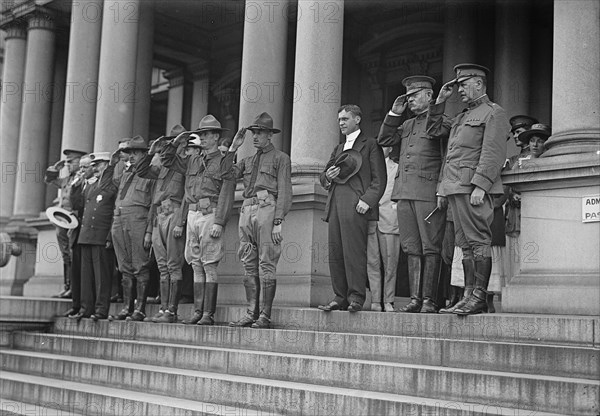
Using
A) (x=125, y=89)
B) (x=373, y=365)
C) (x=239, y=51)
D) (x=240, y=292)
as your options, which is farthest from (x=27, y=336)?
(x=239, y=51)

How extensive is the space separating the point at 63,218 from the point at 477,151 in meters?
6.03

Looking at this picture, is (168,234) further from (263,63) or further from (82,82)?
(82,82)

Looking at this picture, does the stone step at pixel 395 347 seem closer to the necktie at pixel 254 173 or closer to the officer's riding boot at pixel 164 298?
the officer's riding boot at pixel 164 298

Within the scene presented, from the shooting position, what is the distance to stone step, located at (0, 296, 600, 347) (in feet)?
20.3

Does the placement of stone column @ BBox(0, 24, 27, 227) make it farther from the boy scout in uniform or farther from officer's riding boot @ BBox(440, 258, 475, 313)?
officer's riding boot @ BBox(440, 258, 475, 313)

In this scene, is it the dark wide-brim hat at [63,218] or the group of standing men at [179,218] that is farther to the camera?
the dark wide-brim hat at [63,218]

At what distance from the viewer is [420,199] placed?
24.7ft

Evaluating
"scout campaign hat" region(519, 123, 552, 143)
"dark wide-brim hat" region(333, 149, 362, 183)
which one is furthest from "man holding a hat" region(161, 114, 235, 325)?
"scout campaign hat" region(519, 123, 552, 143)

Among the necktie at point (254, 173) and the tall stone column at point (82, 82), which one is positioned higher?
the tall stone column at point (82, 82)

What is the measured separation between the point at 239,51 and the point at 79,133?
5338 mm

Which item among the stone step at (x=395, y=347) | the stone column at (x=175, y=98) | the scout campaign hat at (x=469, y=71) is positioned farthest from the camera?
the stone column at (x=175, y=98)

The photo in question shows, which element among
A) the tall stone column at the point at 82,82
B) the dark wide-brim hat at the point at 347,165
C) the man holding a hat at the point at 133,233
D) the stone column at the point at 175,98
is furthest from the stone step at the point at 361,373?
the stone column at the point at 175,98

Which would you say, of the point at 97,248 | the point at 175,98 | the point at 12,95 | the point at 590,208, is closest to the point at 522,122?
the point at 590,208

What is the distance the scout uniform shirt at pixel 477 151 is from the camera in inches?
272
